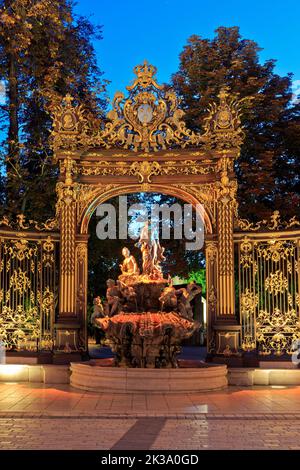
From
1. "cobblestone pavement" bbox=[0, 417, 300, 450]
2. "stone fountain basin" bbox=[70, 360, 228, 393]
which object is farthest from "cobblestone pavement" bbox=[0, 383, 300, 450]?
"stone fountain basin" bbox=[70, 360, 228, 393]

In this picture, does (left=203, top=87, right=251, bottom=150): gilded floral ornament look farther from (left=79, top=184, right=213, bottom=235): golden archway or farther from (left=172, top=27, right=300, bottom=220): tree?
(left=172, top=27, right=300, bottom=220): tree

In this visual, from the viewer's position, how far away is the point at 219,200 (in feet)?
41.3

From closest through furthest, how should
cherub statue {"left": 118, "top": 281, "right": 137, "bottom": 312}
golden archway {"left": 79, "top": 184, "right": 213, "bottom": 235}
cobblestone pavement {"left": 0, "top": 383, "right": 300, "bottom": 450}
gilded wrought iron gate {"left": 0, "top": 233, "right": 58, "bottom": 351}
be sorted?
cobblestone pavement {"left": 0, "top": 383, "right": 300, "bottom": 450} < cherub statue {"left": 118, "top": 281, "right": 137, "bottom": 312} < gilded wrought iron gate {"left": 0, "top": 233, "right": 58, "bottom": 351} < golden archway {"left": 79, "top": 184, "right": 213, "bottom": 235}

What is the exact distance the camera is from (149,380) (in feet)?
34.7

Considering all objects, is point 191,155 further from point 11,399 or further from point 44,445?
point 44,445

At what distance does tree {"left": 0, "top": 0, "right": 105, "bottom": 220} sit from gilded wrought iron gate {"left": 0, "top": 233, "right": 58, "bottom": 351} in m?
3.72

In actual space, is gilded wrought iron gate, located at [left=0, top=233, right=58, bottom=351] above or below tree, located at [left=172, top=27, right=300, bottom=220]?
below

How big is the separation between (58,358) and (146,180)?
382cm

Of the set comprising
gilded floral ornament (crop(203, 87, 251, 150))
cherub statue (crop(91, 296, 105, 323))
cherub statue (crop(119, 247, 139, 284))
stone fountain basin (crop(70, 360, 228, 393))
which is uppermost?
gilded floral ornament (crop(203, 87, 251, 150))

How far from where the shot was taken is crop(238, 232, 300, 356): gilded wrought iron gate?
12227 millimetres

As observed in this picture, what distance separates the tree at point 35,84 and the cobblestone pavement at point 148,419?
6.69 metres

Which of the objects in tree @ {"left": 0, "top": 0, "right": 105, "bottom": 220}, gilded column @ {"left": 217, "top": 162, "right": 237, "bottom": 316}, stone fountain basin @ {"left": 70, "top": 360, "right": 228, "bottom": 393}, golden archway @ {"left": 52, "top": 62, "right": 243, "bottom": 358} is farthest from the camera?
tree @ {"left": 0, "top": 0, "right": 105, "bottom": 220}

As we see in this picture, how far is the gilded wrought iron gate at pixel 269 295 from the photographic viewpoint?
1223 cm

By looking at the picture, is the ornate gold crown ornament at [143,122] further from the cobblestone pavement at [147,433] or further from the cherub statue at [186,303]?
the cobblestone pavement at [147,433]
